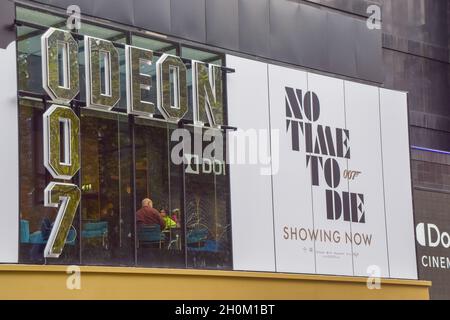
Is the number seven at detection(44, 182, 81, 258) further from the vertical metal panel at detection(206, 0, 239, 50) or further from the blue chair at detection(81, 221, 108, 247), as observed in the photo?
the vertical metal panel at detection(206, 0, 239, 50)

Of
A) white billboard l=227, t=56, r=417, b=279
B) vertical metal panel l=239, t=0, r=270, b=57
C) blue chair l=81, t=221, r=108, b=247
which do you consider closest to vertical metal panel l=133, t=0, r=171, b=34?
white billboard l=227, t=56, r=417, b=279

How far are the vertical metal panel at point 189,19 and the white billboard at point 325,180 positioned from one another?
0.95 meters

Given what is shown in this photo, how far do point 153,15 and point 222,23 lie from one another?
1.99m

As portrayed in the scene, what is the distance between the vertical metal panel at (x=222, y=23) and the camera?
2331 cm

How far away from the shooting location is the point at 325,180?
2505 cm

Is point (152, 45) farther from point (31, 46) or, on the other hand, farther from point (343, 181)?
point (343, 181)

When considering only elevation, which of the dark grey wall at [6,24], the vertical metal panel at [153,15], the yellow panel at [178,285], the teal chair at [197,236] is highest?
the vertical metal panel at [153,15]

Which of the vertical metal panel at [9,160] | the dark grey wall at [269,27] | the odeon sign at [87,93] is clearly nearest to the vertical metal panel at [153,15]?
the dark grey wall at [269,27]

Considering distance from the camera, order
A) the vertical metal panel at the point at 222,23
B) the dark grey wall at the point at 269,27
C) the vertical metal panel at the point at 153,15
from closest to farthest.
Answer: the vertical metal panel at the point at 153,15 < the dark grey wall at the point at 269,27 < the vertical metal panel at the point at 222,23

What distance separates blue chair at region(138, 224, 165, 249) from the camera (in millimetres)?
21125

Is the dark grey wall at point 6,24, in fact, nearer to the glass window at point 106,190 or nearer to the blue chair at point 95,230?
the glass window at point 106,190

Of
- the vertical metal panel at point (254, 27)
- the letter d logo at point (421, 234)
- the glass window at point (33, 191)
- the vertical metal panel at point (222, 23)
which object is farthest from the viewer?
the letter d logo at point (421, 234)
